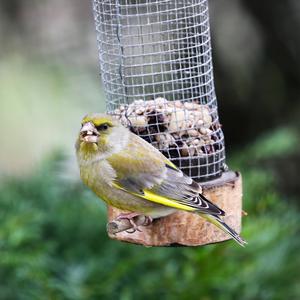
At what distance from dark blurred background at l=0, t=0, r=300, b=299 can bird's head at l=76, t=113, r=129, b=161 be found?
158cm

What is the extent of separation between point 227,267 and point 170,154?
176 centimetres

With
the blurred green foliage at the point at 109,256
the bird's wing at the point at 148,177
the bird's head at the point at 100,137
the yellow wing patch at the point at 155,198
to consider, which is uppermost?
the bird's head at the point at 100,137

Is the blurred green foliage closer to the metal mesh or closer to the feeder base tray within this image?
the metal mesh

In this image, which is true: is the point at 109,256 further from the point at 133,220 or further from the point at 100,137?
the point at 100,137

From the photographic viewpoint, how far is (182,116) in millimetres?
5426

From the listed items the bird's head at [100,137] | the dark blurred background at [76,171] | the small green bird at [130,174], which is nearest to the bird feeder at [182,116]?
the small green bird at [130,174]

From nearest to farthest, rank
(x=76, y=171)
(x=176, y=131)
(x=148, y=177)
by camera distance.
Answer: (x=148, y=177)
(x=176, y=131)
(x=76, y=171)

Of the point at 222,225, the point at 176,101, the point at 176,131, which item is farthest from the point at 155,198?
the point at 176,101

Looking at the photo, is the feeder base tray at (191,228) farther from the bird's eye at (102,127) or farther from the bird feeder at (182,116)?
the bird's eye at (102,127)

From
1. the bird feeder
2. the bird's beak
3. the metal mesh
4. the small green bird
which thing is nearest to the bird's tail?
the small green bird

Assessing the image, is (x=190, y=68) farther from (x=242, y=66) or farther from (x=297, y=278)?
(x=242, y=66)

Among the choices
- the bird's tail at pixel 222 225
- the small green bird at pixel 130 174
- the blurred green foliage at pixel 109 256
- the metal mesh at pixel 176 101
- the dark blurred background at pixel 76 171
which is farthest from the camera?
the dark blurred background at pixel 76 171

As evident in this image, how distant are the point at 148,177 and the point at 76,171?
3414 millimetres

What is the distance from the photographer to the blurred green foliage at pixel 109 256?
6.59 meters
